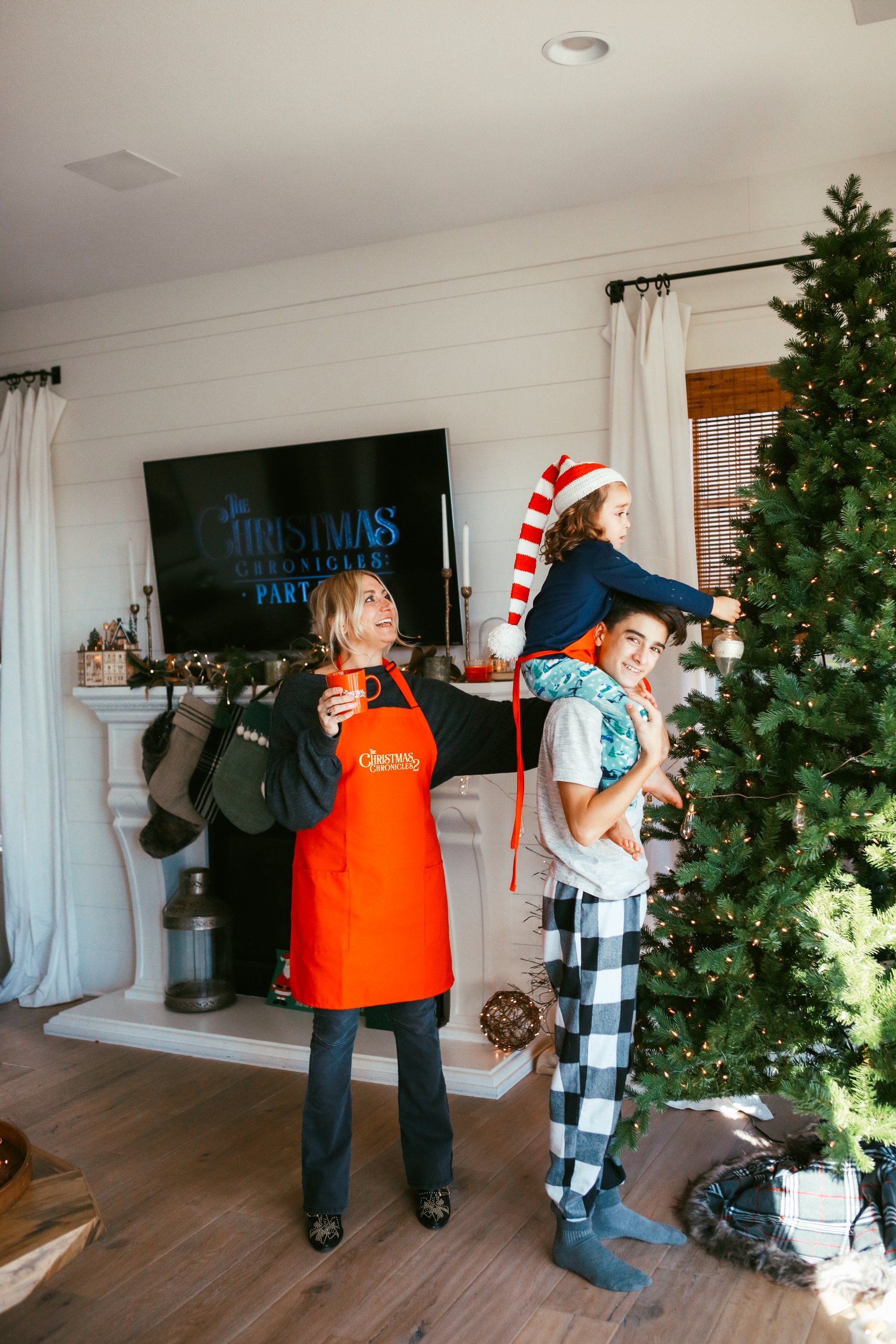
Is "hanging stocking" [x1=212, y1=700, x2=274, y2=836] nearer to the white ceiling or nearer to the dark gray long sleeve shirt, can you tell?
the dark gray long sleeve shirt

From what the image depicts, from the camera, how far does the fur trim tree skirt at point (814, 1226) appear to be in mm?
2104

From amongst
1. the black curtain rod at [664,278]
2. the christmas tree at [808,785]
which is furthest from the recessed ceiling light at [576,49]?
the black curtain rod at [664,278]

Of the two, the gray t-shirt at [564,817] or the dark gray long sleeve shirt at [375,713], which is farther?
the dark gray long sleeve shirt at [375,713]

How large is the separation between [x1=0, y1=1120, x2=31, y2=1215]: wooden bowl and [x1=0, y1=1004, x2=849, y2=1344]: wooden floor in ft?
1.83

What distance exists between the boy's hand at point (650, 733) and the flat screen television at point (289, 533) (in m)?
1.58

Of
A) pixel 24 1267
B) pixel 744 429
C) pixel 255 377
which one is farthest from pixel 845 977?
pixel 255 377

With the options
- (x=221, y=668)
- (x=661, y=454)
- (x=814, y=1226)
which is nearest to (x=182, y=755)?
(x=221, y=668)

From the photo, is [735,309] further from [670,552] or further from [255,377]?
[255,377]

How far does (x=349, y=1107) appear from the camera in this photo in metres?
2.32

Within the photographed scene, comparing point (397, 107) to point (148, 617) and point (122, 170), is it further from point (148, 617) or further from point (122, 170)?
point (148, 617)

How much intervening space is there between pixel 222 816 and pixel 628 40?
110 inches

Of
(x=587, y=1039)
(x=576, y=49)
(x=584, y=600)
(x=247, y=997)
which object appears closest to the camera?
(x=587, y=1039)

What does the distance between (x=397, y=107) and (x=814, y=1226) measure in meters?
2.79

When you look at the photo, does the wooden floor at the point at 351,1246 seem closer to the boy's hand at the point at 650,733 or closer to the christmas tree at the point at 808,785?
the christmas tree at the point at 808,785
